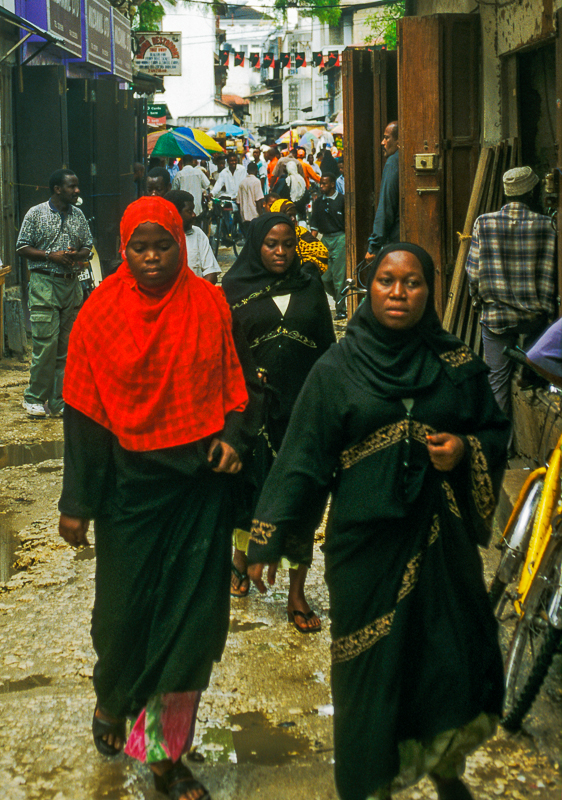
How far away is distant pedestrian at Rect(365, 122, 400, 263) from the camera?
310 inches

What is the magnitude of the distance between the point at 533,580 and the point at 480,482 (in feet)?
2.70

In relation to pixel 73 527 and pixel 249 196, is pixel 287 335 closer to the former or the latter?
pixel 73 527

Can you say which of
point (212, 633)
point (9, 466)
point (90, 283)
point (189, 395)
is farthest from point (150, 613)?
point (90, 283)

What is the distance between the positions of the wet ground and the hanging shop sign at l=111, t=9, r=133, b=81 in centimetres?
1285

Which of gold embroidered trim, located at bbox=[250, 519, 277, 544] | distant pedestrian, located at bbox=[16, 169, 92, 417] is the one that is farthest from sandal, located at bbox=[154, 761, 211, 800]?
distant pedestrian, located at bbox=[16, 169, 92, 417]

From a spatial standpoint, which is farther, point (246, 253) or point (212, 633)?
point (246, 253)

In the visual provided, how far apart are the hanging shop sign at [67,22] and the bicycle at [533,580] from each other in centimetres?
977

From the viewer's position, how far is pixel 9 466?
6629 millimetres

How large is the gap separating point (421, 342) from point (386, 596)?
0.68 meters

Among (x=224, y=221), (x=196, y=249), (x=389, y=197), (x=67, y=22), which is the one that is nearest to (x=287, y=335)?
(x=196, y=249)

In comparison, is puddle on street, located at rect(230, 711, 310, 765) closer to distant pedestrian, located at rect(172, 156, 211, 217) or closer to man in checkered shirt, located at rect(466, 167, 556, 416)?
man in checkered shirt, located at rect(466, 167, 556, 416)

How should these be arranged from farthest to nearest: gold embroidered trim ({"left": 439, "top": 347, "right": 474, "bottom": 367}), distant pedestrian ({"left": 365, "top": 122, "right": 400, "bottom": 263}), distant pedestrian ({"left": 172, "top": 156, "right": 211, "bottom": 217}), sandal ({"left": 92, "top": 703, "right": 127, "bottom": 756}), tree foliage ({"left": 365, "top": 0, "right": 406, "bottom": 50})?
tree foliage ({"left": 365, "top": 0, "right": 406, "bottom": 50}) → distant pedestrian ({"left": 172, "top": 156, "right": 211, "bottom": 217}) → distant pedestrian ({"left": 365, "top": 122, "right": 400, "bottom": 263}) → sandal ({"left": 92, "top": 703, "right": 127, "bottom": 756}) → gold embroidered trim ({"left": 439, "top": 347, "right": 474, "bottom": 367})

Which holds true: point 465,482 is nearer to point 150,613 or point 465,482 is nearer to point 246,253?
point 150,613

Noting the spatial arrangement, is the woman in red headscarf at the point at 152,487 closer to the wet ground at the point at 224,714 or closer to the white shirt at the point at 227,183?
the wet ground at the point at 224,714
